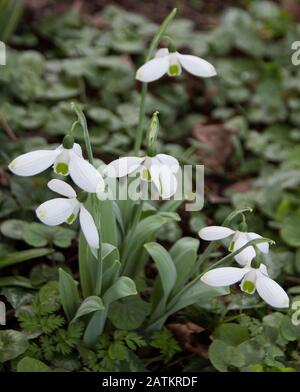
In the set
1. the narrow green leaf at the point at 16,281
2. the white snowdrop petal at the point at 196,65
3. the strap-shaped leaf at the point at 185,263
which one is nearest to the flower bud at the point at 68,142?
the white snowdrop petal at the point at 196,65

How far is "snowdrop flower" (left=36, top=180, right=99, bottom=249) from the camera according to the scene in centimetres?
131

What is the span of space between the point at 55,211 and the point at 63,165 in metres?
0.10

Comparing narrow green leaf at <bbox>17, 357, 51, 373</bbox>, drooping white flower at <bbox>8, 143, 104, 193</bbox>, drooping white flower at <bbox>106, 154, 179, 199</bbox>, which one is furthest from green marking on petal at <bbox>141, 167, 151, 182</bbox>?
narrow green leaf at <bbox>17, 357, 51, 373</bbox>

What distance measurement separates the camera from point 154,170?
1.34 metres

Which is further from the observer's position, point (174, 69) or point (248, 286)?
point (174, 69)

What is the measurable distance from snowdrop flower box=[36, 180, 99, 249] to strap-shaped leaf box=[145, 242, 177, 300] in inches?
7.8

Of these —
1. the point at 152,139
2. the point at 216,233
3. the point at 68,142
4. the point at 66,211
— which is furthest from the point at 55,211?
the point at 216,233

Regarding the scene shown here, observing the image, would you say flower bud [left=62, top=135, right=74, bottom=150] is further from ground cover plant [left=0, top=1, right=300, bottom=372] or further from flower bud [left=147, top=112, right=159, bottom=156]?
flower bud [left=147, top=112, right=159, bottom=156]

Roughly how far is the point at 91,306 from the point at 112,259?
0.14 meters

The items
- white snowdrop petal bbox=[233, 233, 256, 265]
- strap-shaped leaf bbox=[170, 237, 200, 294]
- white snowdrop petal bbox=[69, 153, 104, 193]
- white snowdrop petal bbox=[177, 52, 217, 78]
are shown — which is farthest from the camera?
strap-shaped leaf bbox=[170, 237, 200, 294]

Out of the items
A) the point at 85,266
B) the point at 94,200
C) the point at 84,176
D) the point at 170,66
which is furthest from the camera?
the point at 85,266

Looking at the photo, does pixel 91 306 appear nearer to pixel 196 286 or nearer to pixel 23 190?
pixel 196 286

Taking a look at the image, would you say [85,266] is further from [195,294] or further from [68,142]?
[68,142]

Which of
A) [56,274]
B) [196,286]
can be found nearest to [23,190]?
[56,274]
